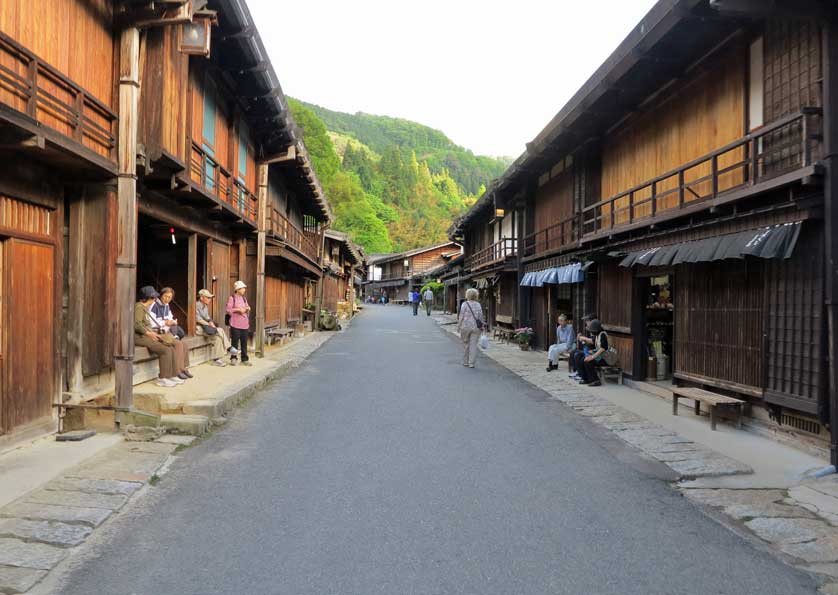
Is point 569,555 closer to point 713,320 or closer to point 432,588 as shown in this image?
point 432,588

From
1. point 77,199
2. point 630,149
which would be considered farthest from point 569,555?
point 630,149

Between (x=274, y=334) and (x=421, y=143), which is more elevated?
(x=421, y=143)

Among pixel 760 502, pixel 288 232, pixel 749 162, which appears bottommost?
pixel 760 502

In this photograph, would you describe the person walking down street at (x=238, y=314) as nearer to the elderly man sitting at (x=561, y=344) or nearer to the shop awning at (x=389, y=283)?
the elderly man sitting at (x=561, y=344)

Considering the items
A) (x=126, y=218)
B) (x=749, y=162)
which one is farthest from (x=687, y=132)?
(x=126, y=218)

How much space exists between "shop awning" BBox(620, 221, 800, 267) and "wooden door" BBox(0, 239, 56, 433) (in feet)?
26.7

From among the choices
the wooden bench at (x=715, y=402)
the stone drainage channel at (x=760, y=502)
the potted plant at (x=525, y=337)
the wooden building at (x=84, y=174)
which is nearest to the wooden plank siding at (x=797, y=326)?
the wooden bench at (x=715, y=402)

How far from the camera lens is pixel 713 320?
28.1ft

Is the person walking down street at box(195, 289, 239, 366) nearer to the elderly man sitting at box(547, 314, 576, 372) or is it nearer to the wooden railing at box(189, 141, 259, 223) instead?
the wooden railing at box(189, 141, 259, 223)

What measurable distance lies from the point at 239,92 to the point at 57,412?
891 centimetres

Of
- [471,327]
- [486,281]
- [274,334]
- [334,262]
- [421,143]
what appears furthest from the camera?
[421,143]

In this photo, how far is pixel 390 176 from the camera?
347 ft

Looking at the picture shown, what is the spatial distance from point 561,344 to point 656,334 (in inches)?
94.1

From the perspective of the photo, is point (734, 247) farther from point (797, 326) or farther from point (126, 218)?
point (126, 218)
